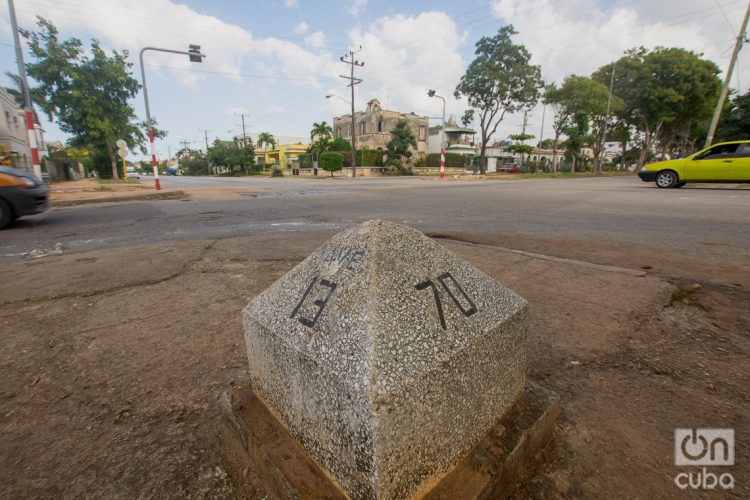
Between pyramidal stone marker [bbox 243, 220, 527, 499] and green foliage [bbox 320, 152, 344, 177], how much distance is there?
135 feet

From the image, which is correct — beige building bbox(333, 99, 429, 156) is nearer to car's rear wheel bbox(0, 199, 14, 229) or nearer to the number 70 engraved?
car's rear wheel bbox(0, 199, 14, 229)

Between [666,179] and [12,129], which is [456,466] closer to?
[666,179]

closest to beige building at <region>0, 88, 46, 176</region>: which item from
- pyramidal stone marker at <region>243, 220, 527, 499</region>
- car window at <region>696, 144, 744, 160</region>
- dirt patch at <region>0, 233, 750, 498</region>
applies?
dirt patch at <region>0, 233, 750, 498</region>

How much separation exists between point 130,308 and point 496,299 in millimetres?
2626

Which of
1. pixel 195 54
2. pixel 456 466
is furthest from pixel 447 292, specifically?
pixel 195 54

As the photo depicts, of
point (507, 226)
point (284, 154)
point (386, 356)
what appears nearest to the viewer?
point (386, 356)

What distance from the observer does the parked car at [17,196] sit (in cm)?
599

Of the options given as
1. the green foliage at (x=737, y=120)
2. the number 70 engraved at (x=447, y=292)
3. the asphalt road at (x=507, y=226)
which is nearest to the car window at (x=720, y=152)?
the asphalt road at (x=507, y=226)

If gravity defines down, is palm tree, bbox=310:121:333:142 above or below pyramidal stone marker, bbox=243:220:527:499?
above

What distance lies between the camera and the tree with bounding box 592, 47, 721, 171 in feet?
101

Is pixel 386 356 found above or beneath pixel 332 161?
beneath

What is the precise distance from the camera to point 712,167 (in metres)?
11.4

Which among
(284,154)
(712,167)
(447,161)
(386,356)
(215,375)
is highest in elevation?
(284,154)

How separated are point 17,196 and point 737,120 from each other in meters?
37.3
